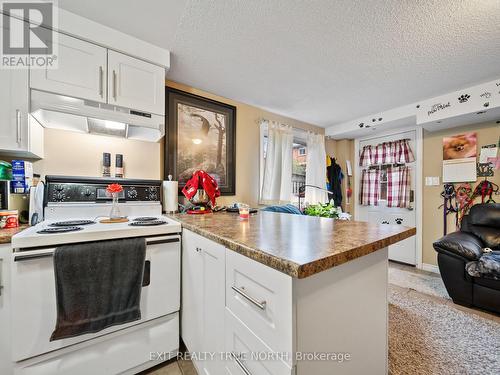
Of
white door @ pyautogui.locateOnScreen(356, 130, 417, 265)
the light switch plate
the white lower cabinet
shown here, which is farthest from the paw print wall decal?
the white lower cabinet

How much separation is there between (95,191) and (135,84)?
2.94 feet

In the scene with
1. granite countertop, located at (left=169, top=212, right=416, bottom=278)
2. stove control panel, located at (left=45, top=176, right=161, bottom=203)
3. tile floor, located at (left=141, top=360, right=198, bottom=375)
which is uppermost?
A: stove control panel, located at (left=45, top=176, right=161, bottom=203)

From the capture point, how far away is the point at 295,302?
58 centimetres

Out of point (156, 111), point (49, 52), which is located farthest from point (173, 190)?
point (49, 52)

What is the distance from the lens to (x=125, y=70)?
158 cm

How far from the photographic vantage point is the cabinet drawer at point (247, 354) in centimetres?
61

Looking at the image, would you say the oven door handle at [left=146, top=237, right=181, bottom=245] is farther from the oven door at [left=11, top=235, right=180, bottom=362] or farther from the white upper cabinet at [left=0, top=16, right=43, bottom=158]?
the white upper cabinet at [left=0, top=16, right=43, bottom=158]

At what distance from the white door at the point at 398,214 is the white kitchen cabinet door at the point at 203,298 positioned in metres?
2.96

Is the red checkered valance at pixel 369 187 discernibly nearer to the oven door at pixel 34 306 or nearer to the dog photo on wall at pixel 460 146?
the dog photo on wall at pixel 460 146

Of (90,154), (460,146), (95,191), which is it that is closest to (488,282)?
(460,146)

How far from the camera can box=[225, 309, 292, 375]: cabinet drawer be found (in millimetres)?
610

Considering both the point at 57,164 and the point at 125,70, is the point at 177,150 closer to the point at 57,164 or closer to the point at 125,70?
the point at 125,70

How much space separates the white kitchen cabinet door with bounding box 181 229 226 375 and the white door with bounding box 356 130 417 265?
2.96 m

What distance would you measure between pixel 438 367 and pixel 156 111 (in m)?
2.70
